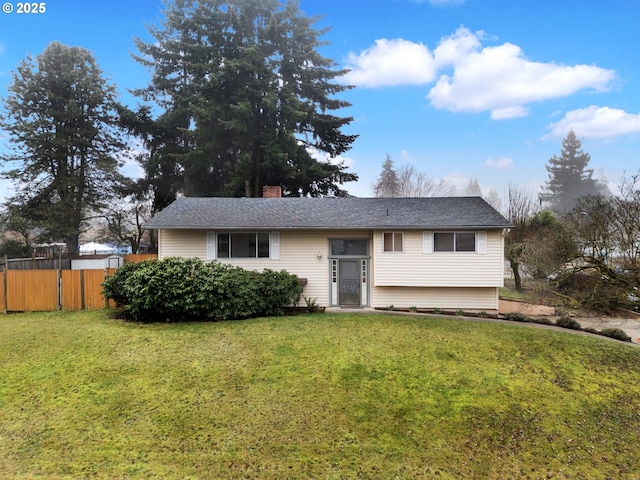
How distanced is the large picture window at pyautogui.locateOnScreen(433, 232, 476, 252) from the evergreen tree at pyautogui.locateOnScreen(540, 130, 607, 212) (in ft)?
170

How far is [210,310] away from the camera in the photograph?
32.3 ft

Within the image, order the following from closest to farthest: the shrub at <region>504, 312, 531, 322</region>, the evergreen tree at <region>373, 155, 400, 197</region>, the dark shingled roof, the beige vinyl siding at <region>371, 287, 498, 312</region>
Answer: the shrub at <region>504, 312, 531, 322</region> → the dark shingled roof → the beige vinyl siding at <region>371, 287, 498, 312</region> → the evergreen tree at <region>373, 155, 400, 197</region>

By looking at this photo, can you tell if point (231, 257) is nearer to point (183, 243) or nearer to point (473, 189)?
point (183, 243)

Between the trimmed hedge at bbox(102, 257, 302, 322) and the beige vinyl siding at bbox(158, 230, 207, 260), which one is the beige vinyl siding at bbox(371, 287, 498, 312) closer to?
the trimmed hedge at bbox(102, 257, 302, 322)

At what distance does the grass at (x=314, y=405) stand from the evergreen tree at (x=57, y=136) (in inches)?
655

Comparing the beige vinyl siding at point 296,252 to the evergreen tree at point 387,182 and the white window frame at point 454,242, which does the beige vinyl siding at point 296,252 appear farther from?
the evergreen tree at point 387,182

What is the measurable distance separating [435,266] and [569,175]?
56801 mm

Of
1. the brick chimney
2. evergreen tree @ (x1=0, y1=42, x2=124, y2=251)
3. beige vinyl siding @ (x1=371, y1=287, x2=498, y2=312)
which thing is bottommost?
beige vinyl siding @ (x1=371, y1=287, x2=498, y2=312)

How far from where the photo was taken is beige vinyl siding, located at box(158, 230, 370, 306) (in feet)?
38.9

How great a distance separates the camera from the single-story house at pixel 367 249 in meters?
11.3

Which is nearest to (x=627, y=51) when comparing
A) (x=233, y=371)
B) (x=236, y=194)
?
(x=233, y=371)

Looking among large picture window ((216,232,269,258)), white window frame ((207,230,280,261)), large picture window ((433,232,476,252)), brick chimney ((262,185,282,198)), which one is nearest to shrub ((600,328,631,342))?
large picture window ((433,232,476,252))

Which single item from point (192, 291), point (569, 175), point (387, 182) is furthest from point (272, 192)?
point (569, 175)

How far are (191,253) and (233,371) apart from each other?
678cm
